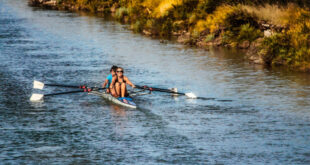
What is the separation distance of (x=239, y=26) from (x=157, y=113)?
777 inches

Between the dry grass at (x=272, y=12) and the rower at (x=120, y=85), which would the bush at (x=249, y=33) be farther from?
the rower at (x=120, y=85)

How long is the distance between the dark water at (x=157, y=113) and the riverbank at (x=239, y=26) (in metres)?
1.35

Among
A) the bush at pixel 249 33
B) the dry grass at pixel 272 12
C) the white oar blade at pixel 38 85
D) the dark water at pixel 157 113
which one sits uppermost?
the dry grass at pixel 272 12

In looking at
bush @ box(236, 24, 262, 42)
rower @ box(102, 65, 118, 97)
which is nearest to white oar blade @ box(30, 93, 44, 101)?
rower @ box(102, 65, 118, 97)

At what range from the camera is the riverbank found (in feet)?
111

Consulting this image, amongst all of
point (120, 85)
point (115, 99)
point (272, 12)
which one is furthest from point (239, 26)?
point (115, 99)

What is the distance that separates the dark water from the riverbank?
135cm

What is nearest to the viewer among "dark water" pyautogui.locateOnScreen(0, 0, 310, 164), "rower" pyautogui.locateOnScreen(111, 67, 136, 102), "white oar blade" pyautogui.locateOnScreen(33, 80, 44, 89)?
"dark water" pyautogui.locateOnScreen(0, 0, 310, 164)

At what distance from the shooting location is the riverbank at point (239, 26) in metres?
33.8

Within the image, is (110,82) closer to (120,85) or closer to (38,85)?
(120,85)

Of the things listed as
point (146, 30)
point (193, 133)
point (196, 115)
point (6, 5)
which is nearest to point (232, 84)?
point (196, 115)

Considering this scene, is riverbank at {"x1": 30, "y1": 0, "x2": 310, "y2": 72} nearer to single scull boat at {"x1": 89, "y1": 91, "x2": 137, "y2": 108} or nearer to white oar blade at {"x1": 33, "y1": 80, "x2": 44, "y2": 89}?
single scull boat at {"x1": 89, "y1": 91, "x2": 137, "y2": 108}

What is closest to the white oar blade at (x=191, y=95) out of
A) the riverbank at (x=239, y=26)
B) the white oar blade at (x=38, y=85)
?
the white oar blade at (x=38, y=85)

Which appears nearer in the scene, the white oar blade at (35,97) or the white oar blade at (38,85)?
the white oar blade at (35,97)
